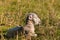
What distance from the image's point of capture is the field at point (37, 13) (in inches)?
258

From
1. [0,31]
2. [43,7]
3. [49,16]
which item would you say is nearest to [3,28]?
[0,31]

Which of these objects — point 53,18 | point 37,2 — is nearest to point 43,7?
point 37,2

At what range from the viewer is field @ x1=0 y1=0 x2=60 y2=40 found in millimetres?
6559

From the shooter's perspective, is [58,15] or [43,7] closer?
[58,15]

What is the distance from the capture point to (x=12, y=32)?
6461mm

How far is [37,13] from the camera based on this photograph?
7711 millimetres

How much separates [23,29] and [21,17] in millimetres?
1329

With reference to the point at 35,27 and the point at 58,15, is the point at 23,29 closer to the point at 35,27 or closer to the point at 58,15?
the point at 35,27

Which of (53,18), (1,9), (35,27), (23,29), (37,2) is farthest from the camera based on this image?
(37,2)

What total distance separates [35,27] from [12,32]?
577mm

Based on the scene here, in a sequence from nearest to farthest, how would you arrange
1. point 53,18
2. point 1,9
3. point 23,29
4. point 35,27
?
1. point 23,29
2. point 35,27
3. point 53,18
4. point 1,9

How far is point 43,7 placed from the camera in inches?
326

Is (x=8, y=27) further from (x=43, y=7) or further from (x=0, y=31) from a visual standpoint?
(x=43, y=7)

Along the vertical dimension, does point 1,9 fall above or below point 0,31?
above
